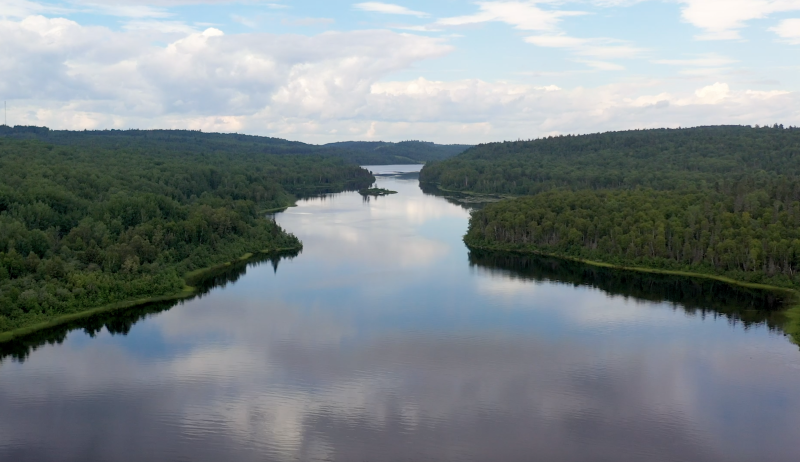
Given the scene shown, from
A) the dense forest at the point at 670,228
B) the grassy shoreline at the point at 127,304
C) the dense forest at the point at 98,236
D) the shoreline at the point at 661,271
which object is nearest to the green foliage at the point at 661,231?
the dense forest at the point at 670,228

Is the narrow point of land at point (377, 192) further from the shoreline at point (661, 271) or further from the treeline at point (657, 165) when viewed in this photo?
the shoreline at point (661, 271)

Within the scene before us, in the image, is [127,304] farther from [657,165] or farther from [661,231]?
[657,165]

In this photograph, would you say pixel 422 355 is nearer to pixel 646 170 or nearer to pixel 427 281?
pixel 427 281

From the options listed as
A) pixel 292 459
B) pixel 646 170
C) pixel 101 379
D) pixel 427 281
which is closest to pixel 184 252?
pixel 427 281

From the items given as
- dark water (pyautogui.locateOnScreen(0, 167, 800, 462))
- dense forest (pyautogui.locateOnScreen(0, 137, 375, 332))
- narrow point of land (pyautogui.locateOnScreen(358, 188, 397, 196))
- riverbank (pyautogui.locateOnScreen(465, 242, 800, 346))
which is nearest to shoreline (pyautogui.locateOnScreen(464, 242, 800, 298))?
riverbank (pyautogui.locateOnScreen(465, 242, 800, 346))

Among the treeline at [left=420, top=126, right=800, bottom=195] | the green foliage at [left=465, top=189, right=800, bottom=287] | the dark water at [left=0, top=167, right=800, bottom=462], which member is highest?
the treeline at [left=420, top=126, right=800, bottom=195]

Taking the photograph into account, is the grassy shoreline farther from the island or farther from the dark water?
the island
